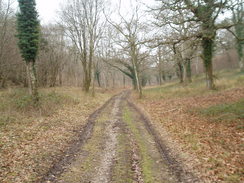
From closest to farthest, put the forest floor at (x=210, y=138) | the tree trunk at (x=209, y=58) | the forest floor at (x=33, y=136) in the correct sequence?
the forest floor at (x=210, y=138)
the forest floor at (x=33, y=136)
the tree trunk at (x=209, y=58)

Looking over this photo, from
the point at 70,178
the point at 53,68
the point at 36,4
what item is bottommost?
the point at 70,178

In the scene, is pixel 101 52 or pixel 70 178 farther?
pixel 101 52

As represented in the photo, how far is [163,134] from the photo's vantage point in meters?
10.1

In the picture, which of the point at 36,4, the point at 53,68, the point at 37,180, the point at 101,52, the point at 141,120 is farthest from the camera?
the point at 101,52

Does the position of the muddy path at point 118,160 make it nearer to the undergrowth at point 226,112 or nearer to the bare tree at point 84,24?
the undergrowth at point 226,112

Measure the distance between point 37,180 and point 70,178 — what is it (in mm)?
1026

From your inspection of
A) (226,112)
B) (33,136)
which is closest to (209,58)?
(226,112)

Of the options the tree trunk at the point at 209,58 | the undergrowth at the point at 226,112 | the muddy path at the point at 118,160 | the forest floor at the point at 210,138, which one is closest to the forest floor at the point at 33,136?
the muddy path at the point at 118,160

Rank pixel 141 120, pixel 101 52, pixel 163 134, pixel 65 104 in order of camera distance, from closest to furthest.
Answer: pixel 163 134 < pixel 141 120 < pixel 65 104 < pixel 101 52

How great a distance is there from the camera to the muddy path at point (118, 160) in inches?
234

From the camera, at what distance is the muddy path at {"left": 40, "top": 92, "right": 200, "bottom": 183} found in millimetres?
5938

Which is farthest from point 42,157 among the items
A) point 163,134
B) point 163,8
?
point 163,8

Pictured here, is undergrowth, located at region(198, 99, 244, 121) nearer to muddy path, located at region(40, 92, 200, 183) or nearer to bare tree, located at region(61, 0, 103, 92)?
muddy path, located at region(40, 92, 200, 183)

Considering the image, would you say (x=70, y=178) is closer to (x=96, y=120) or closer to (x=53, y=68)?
(x=96, y=120)
